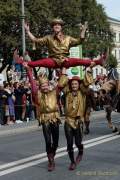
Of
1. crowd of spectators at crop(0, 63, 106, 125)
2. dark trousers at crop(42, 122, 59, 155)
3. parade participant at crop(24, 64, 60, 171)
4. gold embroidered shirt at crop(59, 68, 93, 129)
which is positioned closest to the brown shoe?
dark trousers at crop(42, 122, 59, 155)

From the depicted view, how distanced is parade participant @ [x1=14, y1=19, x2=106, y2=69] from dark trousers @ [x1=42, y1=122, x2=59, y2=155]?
3.94 feet

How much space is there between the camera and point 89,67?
32.6 ft

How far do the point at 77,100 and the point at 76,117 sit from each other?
1.00 feet

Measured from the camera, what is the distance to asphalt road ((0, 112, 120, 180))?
10.2m

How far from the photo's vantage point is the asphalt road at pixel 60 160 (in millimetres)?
10218

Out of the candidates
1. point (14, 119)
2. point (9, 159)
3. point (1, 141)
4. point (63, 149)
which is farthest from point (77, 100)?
point (14, 119)

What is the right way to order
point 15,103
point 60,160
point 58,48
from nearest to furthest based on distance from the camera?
point 58,48
point 60,160
point 15,103

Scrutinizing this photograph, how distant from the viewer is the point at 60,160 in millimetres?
12109

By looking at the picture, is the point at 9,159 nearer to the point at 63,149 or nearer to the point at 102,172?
the point at 63,149

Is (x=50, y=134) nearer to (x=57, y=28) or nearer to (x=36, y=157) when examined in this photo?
(x=57, y=28)

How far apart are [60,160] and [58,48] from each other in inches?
123

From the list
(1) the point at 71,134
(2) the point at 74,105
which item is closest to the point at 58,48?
(2) the point at 74,105

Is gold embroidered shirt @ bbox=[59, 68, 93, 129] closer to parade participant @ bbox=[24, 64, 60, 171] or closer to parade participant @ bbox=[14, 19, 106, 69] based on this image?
parade participant @ bbox=[24, 64, 60, 171]

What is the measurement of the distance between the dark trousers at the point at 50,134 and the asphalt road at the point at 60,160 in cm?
46
